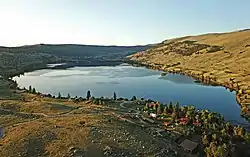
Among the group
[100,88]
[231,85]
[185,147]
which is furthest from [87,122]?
[231,85]

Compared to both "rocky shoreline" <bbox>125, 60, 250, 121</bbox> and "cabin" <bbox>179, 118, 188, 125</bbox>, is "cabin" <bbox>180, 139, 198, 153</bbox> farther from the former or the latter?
"rocky shoreline" <bbox>125, 60, 250, 121</bbox>

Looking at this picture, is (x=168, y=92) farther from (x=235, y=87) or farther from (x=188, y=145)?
(x=188, y=145)

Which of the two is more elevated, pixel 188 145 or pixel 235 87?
pixel 235 87

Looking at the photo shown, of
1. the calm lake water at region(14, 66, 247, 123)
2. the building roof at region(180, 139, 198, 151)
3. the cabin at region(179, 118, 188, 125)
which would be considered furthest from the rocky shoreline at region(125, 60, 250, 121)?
the building roof at region(180, 139, 198, 151)

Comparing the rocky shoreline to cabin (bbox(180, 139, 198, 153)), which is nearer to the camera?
cabin (bbox(180, 139, 198, 153))

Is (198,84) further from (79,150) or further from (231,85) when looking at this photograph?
(79,150)

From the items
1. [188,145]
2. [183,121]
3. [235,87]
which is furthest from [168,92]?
[188,145]

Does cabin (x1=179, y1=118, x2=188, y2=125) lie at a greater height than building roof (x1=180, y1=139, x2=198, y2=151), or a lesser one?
greater
